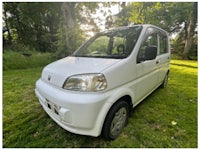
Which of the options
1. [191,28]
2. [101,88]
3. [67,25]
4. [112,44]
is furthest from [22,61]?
[191,28]

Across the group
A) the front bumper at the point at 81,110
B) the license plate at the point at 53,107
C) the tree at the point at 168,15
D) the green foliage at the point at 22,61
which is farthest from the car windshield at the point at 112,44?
the tree at the point at 168,15

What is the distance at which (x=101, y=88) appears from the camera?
1.97 metres

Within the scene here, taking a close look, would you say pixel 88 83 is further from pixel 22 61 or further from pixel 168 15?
pixel 168 15

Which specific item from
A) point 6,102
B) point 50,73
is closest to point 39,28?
point 6,102

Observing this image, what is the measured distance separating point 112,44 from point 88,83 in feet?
4.32

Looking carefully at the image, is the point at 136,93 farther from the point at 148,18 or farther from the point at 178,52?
the point at 178,52

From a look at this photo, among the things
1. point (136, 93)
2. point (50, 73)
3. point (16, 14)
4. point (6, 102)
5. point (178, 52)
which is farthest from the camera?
point (178, 52)

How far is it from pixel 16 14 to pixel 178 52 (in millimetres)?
20084

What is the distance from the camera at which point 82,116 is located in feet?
6.12

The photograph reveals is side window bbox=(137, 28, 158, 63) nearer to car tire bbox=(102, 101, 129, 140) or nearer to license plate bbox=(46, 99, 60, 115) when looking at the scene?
car tire bbox=(102, 101, 129, 140)

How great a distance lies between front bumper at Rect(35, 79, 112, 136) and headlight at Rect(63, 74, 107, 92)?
0.21ft

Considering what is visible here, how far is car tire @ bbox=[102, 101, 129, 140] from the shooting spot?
2109 mm

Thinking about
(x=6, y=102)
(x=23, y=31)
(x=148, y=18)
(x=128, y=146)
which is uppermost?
(x=148, y=18)

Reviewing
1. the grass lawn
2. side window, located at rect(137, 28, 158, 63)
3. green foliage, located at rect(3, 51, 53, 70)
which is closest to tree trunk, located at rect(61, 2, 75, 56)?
green foliage, located at rect(3, 51, 53, 70)
